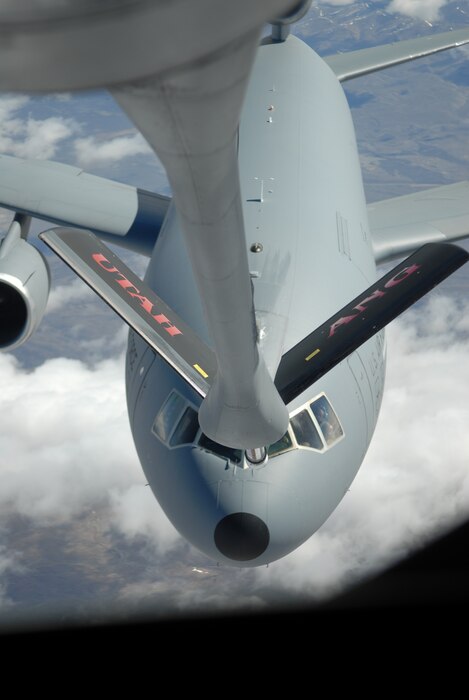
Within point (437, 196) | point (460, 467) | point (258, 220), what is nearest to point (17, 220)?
point (258, 220)

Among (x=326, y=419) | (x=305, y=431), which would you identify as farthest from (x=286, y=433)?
(x=326, y=419)

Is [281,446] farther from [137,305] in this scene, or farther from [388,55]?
[388,55]

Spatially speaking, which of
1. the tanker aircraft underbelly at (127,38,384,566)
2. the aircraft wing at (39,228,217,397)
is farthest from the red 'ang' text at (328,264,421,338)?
the tanker aircraft underbelly at (127,38,384,566)

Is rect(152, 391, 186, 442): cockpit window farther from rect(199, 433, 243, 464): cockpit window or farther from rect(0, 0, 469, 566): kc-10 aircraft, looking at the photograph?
rect(199, 433, 243, 464): cockpit window

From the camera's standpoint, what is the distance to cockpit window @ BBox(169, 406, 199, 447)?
17062 millimetres

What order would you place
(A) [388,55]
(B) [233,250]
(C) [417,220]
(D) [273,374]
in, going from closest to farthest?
(B) [233,250] < (D) [273,374] < (C) [417,220] < (A) [388,55]

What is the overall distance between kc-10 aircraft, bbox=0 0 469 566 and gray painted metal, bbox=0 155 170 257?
0.22ft

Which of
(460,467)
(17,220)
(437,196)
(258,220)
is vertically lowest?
(258,220)

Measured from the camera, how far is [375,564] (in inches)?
219

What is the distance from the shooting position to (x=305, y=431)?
17.2 metres

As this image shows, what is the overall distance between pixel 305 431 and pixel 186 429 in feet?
7.32

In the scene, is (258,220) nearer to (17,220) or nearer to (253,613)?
(17,220)

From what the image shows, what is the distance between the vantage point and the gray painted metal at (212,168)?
4.50 meters

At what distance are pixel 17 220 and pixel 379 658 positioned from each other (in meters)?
23.8
